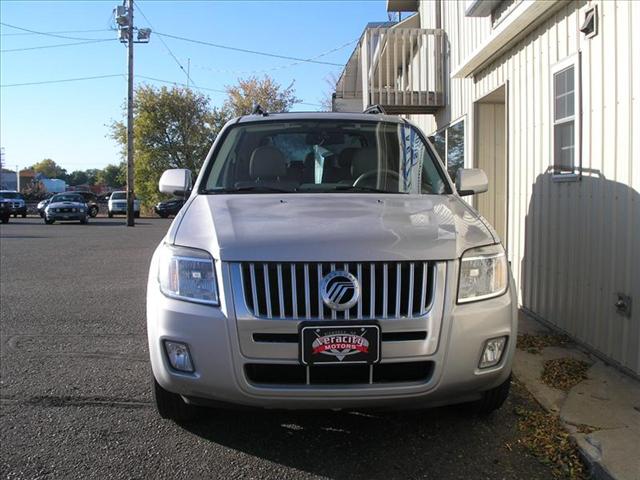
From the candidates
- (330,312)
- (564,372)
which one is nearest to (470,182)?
(564,372)

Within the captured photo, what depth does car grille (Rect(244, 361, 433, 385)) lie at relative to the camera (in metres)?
2.88

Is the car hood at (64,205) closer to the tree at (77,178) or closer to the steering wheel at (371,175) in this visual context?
the steering wheel at (371,175)

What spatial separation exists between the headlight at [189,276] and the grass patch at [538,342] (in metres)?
3.11

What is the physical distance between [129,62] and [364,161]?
26.9 metres

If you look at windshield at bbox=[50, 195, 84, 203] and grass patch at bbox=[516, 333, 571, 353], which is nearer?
grass patch at bbox=[516, 333, 571, 353]

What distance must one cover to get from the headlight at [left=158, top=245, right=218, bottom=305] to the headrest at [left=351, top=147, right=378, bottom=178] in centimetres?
171

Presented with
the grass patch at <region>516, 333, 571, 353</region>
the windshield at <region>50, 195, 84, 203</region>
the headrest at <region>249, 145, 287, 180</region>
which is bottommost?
the grass patch at <region>516, 333, 571, 353</region>

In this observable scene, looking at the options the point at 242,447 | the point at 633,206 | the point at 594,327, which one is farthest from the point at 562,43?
the point at 242,447

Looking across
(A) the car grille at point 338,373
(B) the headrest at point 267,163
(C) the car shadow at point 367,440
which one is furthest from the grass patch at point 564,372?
(B) the headrest at point 267,163

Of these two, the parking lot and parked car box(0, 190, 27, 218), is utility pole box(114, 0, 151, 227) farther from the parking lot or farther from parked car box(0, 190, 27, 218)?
the parking lot

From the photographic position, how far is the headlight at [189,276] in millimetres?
2941

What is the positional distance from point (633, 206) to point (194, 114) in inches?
1578

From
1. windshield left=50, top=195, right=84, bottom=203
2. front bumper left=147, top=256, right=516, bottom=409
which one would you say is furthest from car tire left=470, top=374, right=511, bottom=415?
windshield left=50, top=195, right=84, bottom=203

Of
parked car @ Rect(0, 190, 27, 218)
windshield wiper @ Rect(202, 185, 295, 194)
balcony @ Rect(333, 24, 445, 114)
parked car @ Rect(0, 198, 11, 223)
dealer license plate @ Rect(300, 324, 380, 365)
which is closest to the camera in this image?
dealer license plate @ Rect(300, 324, 380, 365)
